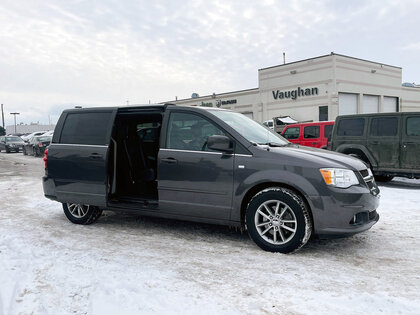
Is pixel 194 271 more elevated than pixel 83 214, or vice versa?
pixel 83 214

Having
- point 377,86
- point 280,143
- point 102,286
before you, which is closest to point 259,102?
point 377,86

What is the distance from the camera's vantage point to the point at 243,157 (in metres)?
4.68

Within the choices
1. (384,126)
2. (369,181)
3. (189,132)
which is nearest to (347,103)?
(384,126)

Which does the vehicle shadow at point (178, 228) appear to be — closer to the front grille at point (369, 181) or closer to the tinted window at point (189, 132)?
the tinted window at point (189, 132)

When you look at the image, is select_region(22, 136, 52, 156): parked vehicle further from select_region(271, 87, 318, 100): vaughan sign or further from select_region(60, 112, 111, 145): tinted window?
select_region(60, 112, 111, 145): tinted window

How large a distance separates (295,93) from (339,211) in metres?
29.2

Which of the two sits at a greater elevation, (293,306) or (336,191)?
(336,191)

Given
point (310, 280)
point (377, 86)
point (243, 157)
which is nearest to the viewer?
point (310, 280)

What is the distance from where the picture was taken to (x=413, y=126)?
9.55 metres

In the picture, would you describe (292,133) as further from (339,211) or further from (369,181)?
(339,211)

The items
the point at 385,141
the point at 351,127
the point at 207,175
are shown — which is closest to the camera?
the point at 207,175

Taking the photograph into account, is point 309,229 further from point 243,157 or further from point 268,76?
point 268,76

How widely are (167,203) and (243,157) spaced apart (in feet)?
4.08

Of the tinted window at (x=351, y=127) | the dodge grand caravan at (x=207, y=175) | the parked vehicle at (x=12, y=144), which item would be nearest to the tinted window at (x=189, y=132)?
the dodge grand caravan at (x=207, y=175)
